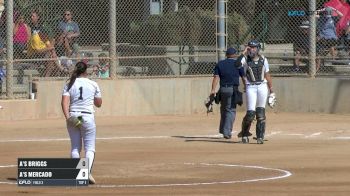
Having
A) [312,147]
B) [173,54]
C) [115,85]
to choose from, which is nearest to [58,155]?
[312,147]

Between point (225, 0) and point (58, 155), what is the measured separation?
1019 centimetres

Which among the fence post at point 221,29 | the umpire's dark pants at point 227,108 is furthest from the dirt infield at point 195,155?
the fence post at point 221,29

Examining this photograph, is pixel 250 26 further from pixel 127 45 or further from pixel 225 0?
pixel 127 45

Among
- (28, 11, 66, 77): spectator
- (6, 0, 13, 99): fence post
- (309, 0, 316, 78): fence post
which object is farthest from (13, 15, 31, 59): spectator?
(309, 0, 316, 78): fence post

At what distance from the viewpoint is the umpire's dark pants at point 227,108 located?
70.1 ft

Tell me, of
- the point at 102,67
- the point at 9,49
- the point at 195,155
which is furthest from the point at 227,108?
the point at 9,49

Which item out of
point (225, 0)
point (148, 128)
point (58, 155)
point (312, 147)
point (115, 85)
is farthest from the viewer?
point (225, 0)

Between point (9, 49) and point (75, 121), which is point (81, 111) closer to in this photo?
point (75, 121)

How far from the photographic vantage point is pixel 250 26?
28141mm

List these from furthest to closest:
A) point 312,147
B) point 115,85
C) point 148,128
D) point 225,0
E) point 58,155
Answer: point 225,0, point 115,85, point 148,128, point 312,147, point 58,155

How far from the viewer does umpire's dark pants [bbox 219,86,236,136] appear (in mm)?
21359

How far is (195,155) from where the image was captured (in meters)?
18.7

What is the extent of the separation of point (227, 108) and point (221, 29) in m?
6.69

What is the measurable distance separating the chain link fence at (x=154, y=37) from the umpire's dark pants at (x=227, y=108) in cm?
537
